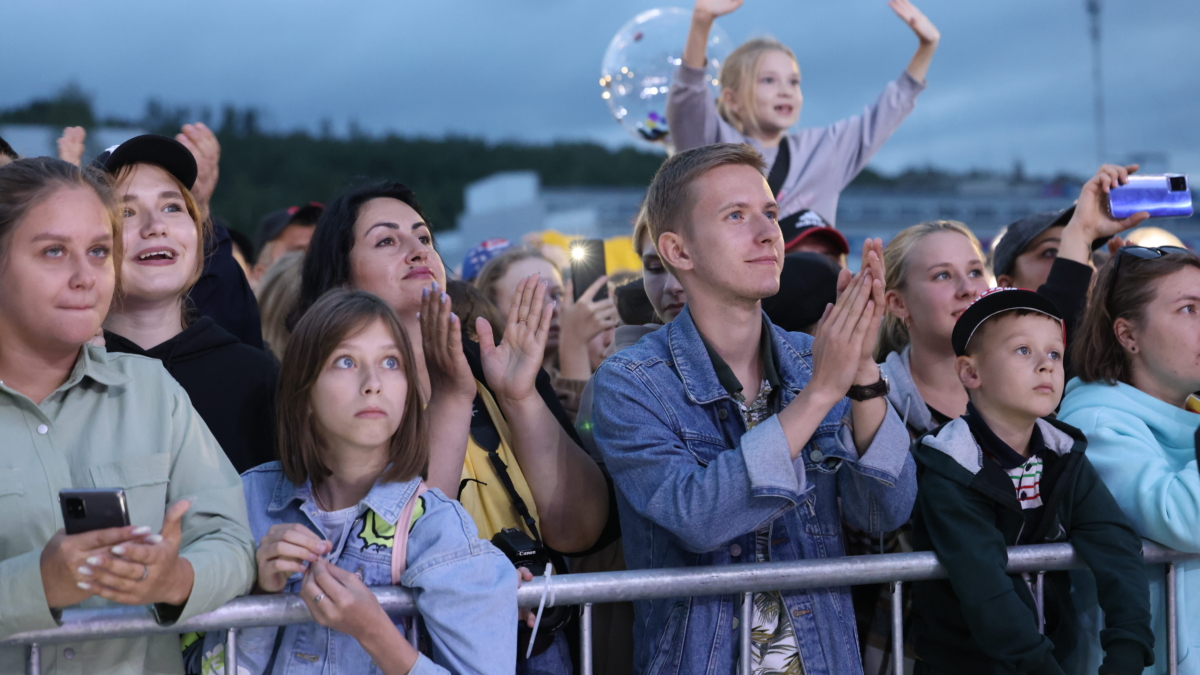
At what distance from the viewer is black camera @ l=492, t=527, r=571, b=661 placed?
99.6 inches

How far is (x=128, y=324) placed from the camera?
289cm

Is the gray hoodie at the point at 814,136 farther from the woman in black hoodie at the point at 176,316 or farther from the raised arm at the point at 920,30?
the woman in black hoodie at the point at 176,316

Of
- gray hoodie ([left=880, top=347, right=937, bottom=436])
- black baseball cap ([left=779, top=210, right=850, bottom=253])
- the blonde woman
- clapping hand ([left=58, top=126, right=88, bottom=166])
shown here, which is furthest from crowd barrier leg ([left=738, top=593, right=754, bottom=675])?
the blonde woman

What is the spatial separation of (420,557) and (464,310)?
5.37ft

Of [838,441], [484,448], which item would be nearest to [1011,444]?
[838,441]

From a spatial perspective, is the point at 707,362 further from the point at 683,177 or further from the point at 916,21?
the point at 916,21

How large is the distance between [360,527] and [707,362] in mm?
973

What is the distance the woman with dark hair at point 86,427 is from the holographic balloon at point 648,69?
4.47 meters

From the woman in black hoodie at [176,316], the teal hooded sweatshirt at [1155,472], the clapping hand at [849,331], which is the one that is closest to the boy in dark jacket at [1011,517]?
the teal hooded sweatshirt at [1155,472]

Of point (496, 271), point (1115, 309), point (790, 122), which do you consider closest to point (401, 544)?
point (1115, 309)

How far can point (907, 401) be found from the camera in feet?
11.0

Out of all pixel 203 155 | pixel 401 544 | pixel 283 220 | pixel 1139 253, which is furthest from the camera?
pixel 283 220

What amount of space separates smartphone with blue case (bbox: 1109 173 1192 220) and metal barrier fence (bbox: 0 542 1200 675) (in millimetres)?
1452

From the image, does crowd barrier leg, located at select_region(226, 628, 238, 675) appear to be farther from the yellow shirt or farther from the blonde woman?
the blonde woman
